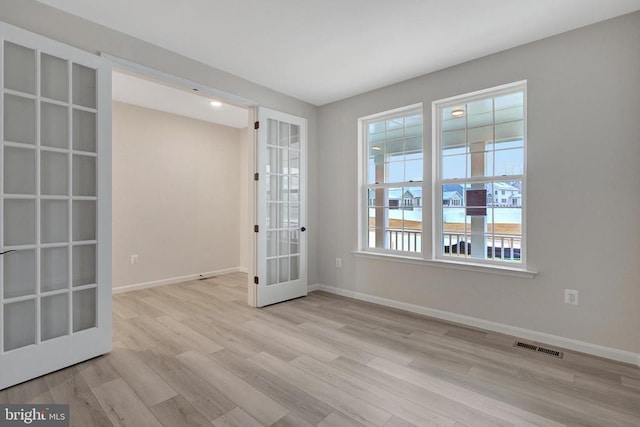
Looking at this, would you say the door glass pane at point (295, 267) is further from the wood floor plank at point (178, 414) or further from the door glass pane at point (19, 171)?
the door glass pane at point (19, 171)

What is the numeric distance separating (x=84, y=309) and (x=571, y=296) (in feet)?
13.1

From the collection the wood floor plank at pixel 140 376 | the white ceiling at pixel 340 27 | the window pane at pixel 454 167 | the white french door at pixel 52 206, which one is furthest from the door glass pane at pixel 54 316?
the window pane at pixel 454 167

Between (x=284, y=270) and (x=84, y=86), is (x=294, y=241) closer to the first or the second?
(x=284, y=270)

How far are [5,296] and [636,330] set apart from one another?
4.56m

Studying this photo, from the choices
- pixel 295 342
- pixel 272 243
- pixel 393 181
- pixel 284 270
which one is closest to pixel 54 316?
pixel 295 342

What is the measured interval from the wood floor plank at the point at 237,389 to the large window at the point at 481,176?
7.79ft

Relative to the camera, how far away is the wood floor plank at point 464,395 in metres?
1.73

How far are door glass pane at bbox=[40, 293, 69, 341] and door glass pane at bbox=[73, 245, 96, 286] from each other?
0.47ft

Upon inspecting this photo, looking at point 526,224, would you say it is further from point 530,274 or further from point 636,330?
point 636,330

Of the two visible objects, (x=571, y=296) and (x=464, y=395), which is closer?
(x=464, y=395)

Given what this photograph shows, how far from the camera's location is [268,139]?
3.86m

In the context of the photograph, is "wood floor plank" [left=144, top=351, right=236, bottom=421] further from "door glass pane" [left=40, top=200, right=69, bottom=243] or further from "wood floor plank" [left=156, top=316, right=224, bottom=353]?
"door glass pane" [left=40, top=200, right=69, bottom=243]

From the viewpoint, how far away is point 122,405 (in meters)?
1.84

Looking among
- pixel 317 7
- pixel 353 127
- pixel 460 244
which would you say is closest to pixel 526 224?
pixel 460 244
